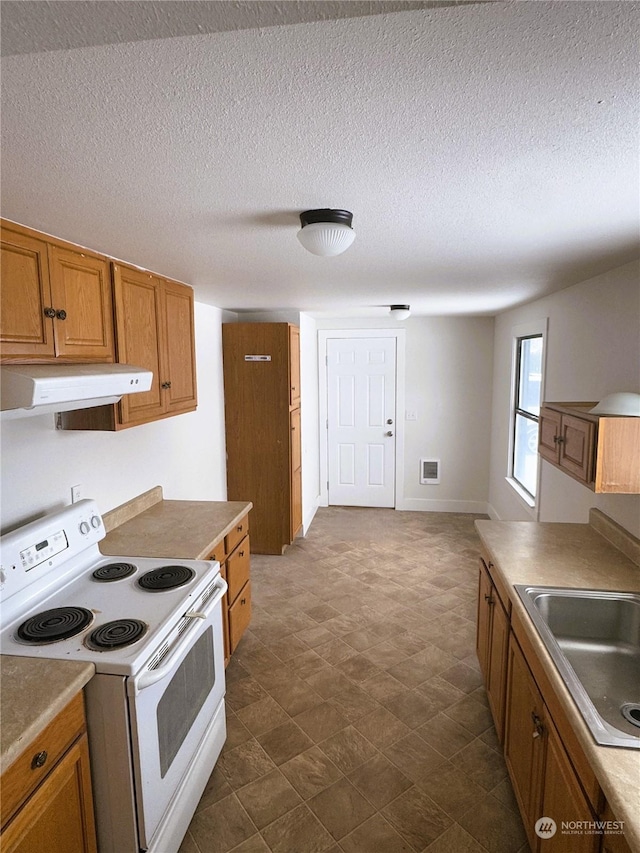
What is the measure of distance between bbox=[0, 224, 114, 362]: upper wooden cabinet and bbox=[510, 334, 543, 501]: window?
10.2ft

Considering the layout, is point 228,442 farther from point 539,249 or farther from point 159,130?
point 159,130

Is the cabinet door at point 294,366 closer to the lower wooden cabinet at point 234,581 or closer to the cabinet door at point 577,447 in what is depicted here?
the lower wooden cabinet at point 234,581

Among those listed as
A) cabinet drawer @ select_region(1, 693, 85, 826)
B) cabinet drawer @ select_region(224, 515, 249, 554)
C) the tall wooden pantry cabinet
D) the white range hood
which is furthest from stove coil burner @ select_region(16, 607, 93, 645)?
the tall wooden pantry cabinet

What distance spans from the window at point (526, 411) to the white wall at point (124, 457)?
2.63 m

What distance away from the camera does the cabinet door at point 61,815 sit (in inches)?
45.3

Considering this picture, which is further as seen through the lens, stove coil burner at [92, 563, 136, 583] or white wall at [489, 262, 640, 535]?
white wall at [489, 262, 640, 535]

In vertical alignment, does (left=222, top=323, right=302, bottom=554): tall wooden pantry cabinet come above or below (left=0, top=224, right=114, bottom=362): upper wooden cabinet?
below

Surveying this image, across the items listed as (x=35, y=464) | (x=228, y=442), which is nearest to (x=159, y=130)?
(x=35, y=464)

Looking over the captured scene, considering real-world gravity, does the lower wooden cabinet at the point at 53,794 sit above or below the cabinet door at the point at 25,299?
below

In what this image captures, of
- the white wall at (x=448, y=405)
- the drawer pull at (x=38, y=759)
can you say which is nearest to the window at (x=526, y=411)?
the white wall at (x=448, y=405)

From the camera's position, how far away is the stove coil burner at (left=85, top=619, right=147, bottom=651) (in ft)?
4.97

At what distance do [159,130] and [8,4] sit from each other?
0.48 m

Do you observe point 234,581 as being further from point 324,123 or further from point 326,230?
point 324,123

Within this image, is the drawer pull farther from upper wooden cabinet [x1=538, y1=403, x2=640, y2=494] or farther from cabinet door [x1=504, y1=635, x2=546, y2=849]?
upper wooden cabinet [x1=538, y1=403, x2=640, y2=494]
